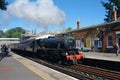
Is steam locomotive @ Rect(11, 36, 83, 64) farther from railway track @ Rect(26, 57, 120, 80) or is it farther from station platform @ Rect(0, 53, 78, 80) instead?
station platform @ Rect(0, 53, 78, 80)

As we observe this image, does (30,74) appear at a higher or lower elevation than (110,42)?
lower

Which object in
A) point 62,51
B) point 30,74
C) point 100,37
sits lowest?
point 30,74

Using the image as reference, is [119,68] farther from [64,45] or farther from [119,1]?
[119,1]

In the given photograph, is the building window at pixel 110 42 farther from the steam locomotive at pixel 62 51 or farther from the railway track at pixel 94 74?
the railway track at pixel 94 74

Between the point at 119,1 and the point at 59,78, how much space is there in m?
63.3

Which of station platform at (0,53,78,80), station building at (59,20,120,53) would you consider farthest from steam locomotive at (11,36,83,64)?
station building at (59,20,120,53)

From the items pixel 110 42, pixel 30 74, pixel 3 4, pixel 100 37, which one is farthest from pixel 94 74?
pixel 100 37

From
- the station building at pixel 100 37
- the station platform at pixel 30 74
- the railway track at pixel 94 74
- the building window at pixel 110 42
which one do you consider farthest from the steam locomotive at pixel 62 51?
the building window at pixel 110 42

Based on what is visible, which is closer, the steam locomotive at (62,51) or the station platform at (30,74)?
the station platform at (30,74)

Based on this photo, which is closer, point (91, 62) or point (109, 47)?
point (91, 62)

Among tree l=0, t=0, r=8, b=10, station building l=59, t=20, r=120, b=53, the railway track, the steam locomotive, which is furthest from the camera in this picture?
station building l=59, t=20, r=120, b=53

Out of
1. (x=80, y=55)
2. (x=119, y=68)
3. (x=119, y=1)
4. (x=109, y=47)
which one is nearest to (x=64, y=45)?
(x=80, y=55)

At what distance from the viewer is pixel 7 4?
34031 mm

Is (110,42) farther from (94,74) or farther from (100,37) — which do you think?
(94,74)
